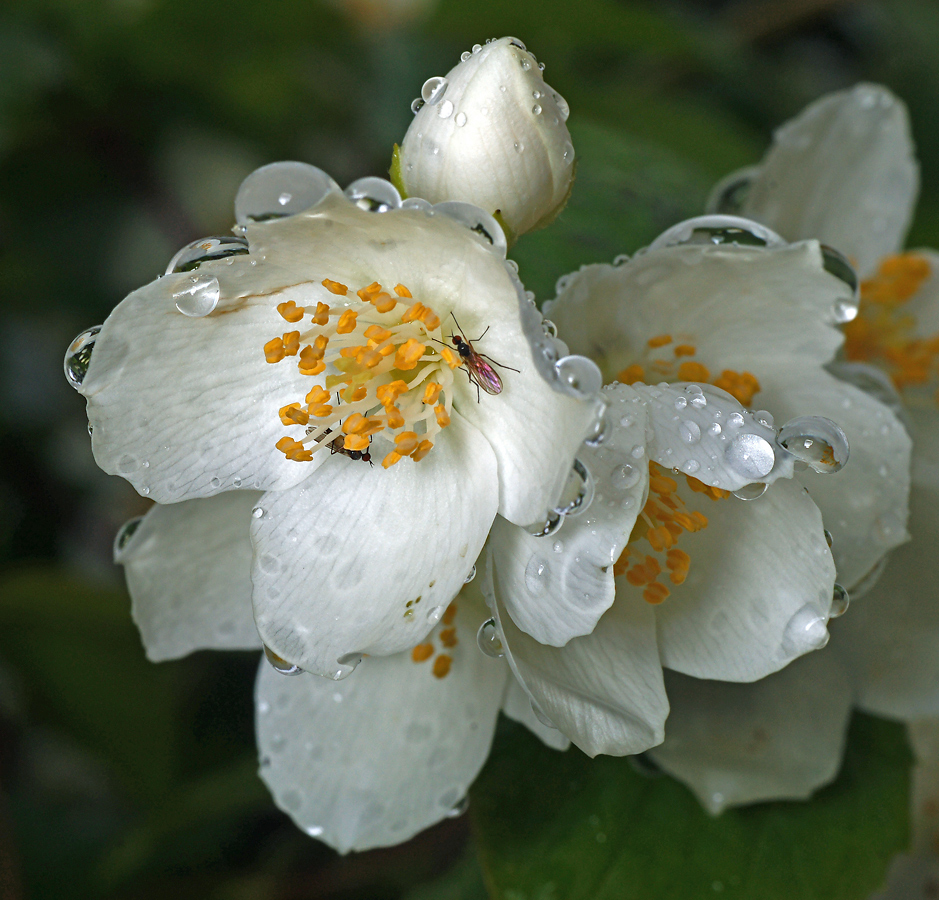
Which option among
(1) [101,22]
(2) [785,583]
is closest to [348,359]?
(2) [785,583]

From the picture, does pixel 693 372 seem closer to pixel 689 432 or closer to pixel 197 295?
pixel 689 432

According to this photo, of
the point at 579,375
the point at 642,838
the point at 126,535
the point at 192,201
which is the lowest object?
the point at 192,201

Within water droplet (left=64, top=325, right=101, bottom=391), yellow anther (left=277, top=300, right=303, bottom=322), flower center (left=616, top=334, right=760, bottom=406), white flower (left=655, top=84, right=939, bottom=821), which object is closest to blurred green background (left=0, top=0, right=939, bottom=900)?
white flower (left=655, top=84, right=939, bottom=821)

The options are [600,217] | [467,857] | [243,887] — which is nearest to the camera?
[600,217]

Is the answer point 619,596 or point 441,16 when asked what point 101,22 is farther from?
point 619,596

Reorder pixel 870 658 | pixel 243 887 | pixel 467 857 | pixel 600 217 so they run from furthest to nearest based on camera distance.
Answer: pixel 243 887 < pixel 467 857 < pixel 600 217 < pixel 870 658

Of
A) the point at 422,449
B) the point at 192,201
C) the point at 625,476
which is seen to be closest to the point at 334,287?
the point at 422,449

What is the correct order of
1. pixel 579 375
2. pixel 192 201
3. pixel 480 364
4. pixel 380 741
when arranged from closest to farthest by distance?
pixel 579 375 < pixel 480 364 < pixel 380 741 < pixel 192 201
